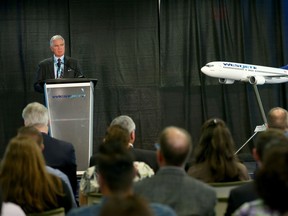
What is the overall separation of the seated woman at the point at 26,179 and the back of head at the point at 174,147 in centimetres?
64

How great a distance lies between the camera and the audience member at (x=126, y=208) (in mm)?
1426

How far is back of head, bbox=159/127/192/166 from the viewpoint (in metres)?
2.55

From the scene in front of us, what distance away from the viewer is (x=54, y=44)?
602cm

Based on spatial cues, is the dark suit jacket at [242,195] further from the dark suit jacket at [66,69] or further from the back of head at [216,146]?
the dark suit jacket at [66,69]

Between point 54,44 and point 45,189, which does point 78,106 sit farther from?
point 45,189

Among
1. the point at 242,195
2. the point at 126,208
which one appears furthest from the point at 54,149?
the point at 126,208

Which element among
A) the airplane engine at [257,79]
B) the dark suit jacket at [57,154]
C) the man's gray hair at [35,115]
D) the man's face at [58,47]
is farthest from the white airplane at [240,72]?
the dark suit jacket at [57,154]

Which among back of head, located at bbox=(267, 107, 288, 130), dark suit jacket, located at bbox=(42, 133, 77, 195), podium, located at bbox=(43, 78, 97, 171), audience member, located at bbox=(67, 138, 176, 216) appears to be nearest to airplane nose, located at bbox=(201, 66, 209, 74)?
podium, located at bbox=(43, 78, 97, 171)

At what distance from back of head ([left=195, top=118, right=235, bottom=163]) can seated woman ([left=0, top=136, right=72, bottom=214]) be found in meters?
1.08

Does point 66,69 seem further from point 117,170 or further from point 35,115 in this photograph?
point 117,170

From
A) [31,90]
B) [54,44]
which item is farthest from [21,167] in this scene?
[31,90]

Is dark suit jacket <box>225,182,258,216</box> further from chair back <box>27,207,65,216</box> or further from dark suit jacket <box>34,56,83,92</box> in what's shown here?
dark suit jacket <box>34,56,83,92</box>

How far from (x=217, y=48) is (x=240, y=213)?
6291 mm

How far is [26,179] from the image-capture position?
267cm
